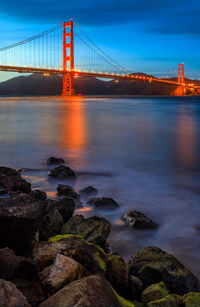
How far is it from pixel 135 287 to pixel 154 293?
0.17m

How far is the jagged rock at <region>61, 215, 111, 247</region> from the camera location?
256 cm

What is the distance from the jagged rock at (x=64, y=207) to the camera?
2945 millimetres

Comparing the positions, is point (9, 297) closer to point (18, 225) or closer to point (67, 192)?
point (18, 225)

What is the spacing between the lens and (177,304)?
176 centimetres

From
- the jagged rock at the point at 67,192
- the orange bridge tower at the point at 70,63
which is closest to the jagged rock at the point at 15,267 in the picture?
the jagged rock at the point at 67,192

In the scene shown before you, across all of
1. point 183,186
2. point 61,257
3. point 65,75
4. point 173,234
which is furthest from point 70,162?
point 65,75

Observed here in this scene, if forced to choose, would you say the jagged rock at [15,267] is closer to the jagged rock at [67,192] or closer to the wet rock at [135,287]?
the wet rock at [135,287]

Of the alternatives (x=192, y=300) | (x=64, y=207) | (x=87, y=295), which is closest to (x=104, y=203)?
(x=64, y=207)

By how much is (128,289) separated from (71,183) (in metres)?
2.81

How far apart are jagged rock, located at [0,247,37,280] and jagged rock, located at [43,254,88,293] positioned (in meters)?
0.10

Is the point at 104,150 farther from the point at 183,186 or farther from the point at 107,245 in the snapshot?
the point at 107,245

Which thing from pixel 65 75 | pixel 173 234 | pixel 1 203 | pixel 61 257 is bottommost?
pixel 173 234

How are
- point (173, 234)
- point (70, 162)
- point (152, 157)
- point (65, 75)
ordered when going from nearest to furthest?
point (173, 234)
point (70, 162)
point (152, 157)
point (65, 75)

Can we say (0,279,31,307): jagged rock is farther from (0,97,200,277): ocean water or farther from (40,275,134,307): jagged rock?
(0,97,200,277): ocean water
